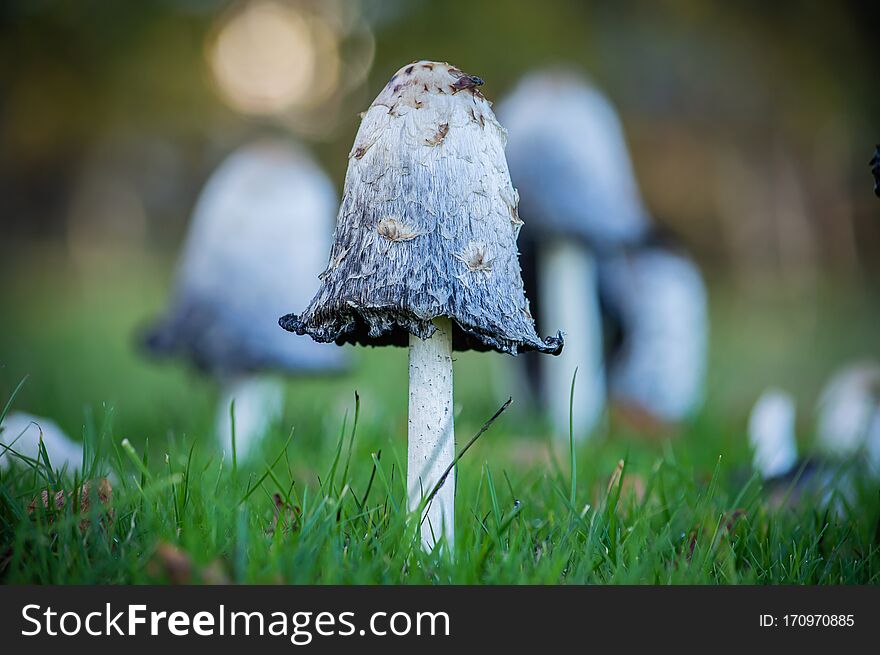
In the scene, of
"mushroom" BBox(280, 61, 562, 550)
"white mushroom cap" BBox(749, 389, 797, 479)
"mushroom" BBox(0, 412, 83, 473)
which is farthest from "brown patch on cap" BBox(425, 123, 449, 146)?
"white mushroom cap" BBox(749, 389, 797, 479)

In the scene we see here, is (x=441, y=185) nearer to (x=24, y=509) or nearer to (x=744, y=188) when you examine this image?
(x=24, y=509)

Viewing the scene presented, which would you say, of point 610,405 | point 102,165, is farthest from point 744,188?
point 102,165

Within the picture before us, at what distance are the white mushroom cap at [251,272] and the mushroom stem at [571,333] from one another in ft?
3.39

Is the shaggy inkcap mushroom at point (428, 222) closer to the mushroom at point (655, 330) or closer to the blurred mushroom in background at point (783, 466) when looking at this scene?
the blurred mushroom in background at point (783, 466)

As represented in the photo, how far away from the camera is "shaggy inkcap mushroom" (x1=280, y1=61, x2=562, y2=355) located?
1395 mm

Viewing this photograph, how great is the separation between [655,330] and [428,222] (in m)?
3.05

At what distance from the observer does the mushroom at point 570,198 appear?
352cm

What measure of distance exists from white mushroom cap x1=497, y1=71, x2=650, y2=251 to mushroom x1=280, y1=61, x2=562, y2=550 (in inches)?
81.5

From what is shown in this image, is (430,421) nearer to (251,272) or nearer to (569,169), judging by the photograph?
(251,272)

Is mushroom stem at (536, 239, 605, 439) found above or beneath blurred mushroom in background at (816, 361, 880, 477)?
above

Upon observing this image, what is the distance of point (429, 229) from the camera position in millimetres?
1402

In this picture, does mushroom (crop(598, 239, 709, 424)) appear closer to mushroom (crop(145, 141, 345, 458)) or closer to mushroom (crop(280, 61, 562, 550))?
mushroom (crop(145, 141, 345, 458))

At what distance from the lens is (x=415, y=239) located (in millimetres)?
1400

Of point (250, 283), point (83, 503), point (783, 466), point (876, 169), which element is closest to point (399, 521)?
point (83, 503)
